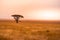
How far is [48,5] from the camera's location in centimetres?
145

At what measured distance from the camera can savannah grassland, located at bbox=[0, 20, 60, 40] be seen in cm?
127

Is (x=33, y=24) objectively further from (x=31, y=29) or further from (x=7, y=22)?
(x=7, y=22)

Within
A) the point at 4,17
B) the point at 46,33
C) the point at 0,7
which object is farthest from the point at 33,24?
the point at 0,7

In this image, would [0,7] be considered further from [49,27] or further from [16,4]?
[49,27]

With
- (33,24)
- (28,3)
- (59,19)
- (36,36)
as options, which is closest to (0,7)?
(28,3)

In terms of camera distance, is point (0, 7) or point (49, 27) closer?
point (49, 27)

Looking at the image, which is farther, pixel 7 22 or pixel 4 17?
pixel 4 17

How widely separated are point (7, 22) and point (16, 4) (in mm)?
326

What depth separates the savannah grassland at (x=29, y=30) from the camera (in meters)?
1.27

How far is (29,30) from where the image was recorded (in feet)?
4.33

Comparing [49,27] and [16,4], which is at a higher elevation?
[16,4]

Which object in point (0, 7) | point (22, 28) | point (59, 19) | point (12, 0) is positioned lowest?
point (22, 28)

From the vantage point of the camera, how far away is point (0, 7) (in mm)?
1517

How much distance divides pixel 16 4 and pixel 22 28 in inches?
15.7
